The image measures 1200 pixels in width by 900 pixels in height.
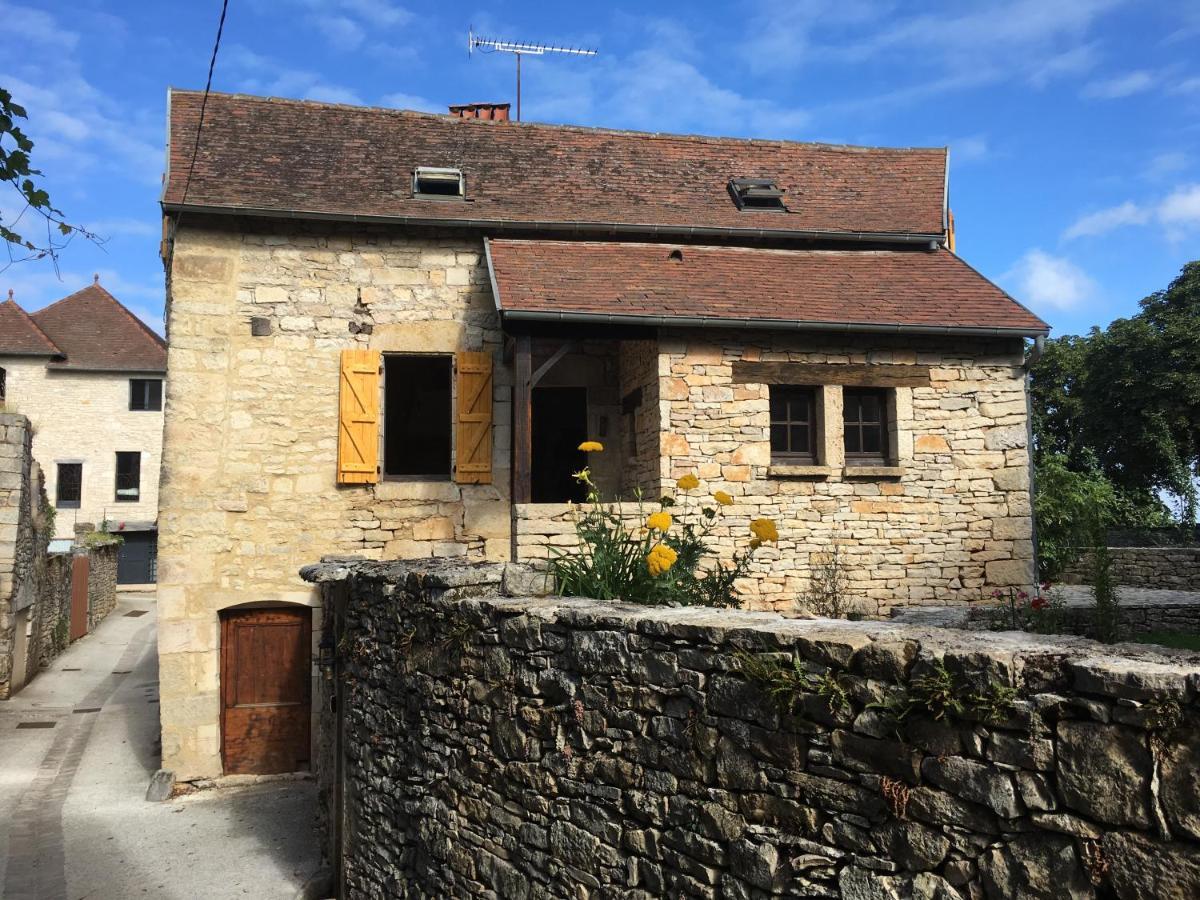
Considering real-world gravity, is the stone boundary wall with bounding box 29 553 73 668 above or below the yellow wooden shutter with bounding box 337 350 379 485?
below

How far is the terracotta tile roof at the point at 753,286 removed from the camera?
28.5 feet

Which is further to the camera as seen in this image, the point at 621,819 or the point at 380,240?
the point at 380,240

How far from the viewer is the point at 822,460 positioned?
29.9 feet

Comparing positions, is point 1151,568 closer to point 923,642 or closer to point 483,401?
point 483,401

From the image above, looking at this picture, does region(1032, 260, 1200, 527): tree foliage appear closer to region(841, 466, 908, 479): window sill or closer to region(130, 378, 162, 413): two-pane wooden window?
region(841, 466, 908, 479): window sill

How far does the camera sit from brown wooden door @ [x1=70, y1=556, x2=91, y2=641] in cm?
1694

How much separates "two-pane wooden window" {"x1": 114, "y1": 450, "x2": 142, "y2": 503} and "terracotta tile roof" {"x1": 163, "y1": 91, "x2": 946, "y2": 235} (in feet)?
63.6

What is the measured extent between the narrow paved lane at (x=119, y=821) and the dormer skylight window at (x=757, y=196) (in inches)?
335

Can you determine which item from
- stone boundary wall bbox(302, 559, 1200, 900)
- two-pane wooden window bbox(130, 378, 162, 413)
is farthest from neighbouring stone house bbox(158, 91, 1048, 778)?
two-pane wooden window bbox(130, 378, 162, 413)

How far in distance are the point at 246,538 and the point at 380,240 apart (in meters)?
3.55

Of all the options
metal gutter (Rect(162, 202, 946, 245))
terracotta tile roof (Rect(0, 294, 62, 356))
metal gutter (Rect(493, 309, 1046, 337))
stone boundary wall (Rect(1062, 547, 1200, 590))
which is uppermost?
terracotta tile roof (Rect(0, 294, 62, 356))

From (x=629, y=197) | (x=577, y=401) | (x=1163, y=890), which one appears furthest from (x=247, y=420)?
(x=1163, y=890)

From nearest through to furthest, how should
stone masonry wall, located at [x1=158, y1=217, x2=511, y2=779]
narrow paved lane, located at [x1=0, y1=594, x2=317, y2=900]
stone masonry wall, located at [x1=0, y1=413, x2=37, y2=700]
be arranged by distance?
1. narrow paved lane, located at [x1=0, y1=594, x2=317, y2=900]
2. stone masonry wall, located at [x1=158, y1=217, x2=511, y2=779]
3. stone masonry wall, located at [x1=0, y1=413, x2=37, y2=700]

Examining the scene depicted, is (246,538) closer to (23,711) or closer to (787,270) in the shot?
(23,711)
